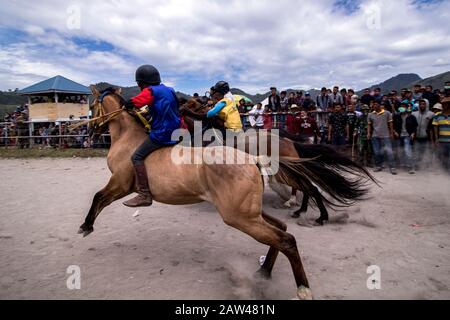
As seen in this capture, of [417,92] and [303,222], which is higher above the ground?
[417,92]

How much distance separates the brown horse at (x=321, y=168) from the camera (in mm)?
4090

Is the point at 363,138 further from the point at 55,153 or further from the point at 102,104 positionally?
the point at 55,153

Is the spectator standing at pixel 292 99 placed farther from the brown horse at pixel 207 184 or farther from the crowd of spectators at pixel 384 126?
the brown horse at pixel 207 184

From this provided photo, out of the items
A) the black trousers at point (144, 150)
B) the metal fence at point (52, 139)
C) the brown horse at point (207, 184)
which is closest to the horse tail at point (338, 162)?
the brown horse at point (207, 184)

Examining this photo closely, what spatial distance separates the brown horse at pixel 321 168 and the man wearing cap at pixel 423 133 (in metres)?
5.24

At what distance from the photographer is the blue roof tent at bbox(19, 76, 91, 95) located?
78.7 feet

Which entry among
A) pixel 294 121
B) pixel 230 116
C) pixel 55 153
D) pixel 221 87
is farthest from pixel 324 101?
pixel 55 153

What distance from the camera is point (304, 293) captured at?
3.11 meters

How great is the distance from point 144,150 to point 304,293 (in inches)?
102

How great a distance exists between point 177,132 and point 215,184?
Result: 1225 mm

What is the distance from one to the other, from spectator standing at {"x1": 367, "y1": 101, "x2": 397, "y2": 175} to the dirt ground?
2426 mm

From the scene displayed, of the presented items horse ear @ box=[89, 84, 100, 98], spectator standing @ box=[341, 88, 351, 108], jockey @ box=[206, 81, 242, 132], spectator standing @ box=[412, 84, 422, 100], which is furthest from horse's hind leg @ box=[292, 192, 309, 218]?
spectator standing @ box=[412, 84, 422, 100]
